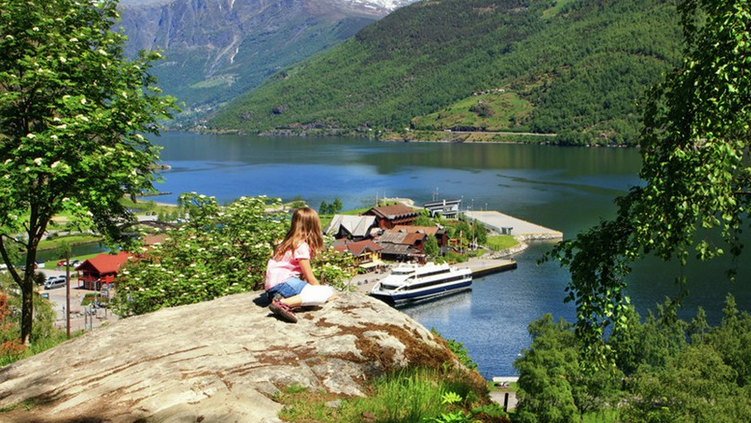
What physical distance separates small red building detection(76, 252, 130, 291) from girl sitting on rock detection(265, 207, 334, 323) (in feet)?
169

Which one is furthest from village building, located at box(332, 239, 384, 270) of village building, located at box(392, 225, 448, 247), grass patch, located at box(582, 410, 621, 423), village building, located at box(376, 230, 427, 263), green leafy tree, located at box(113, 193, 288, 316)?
green leafy tree, located at box(113, 193, 288, 316)

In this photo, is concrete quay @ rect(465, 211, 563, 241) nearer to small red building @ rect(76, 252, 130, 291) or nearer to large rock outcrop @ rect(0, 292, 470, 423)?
small red building @ rect(76, 252, 130, 291)

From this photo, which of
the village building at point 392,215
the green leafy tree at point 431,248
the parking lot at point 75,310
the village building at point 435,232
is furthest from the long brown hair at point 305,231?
the village building at point 392,215

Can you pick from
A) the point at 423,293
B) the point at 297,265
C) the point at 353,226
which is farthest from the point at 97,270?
the point at 297,265

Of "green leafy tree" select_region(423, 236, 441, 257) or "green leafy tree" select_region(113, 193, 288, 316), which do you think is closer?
"green leafy tree" select_region(113, 193, 288, 316)

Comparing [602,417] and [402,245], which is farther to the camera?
[402,245]

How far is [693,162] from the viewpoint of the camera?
5.94 metres

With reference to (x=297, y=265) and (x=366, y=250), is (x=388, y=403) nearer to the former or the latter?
(x=297, y=265)

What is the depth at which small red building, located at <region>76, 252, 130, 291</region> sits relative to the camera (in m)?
54.9

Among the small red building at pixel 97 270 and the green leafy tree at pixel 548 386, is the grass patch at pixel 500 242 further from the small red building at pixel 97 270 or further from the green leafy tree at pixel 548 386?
the green leafy tree at pixel 548 386

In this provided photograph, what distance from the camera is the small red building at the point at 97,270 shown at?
54.9m

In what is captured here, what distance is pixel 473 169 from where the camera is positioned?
488ft

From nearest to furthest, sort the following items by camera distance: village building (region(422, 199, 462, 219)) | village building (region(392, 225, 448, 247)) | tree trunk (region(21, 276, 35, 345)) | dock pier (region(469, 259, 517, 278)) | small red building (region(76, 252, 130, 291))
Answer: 1. tree trunk (region(21, 276, 35, 345))
2. small red building (region(76, 252, 130, 291))
3. dock pier (region(469, 259, 517, 278))
4. village building (region(392, 225, 448, 247))
5. village building (region(422, 199, 462, 219))

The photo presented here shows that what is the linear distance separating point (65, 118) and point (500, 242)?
67202 mm
